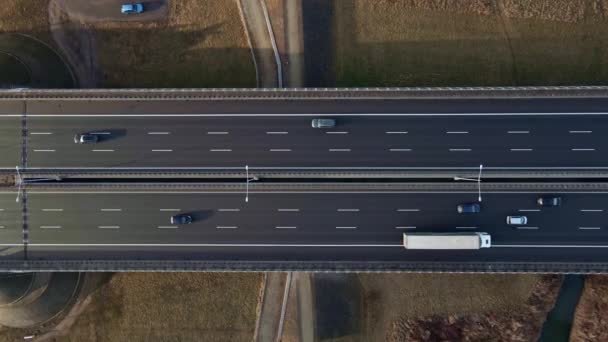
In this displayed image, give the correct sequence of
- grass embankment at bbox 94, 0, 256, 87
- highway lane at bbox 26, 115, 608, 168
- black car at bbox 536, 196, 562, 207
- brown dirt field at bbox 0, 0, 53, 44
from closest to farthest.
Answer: black car at bbox 536, 196, 562, 207 → highway lane at bbox 26, 115, 608, 168 → grass embankment at bbox 94, 0, 256, 87 → brown dirt field at bbox 0, 0, 53, 44

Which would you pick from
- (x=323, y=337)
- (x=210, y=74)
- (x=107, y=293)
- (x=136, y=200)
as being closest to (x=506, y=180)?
(x=323, y=337)

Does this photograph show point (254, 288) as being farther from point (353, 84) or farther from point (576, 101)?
point (576, 101)

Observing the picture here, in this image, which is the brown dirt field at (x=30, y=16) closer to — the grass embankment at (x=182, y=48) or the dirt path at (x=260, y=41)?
the grass embankment at (x=182, y=48)

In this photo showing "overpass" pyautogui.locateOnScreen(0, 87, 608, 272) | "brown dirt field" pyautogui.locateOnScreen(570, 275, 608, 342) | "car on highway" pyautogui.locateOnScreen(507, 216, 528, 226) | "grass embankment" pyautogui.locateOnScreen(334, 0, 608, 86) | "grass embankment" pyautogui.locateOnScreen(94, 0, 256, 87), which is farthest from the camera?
"grass embankment" pyautogui.locateOnScreen(94, 0, 256, 87)

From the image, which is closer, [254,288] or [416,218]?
[416,218]

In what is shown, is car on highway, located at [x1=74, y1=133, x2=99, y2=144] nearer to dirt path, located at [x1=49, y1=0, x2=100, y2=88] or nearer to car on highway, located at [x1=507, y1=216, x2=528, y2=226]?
dirt path, located at [x1=49, y1=0, x2=100, y2=88]

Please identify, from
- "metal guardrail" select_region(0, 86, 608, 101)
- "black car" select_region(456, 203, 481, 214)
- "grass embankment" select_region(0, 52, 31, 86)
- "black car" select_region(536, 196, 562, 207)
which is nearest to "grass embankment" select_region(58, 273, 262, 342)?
"metal guardrail" select_region(0, 86, 608, 101)
